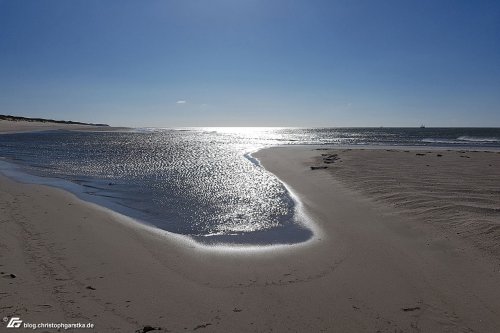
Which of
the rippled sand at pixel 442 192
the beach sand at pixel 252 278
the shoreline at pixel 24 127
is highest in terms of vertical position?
the shoreline at pixel 24 127

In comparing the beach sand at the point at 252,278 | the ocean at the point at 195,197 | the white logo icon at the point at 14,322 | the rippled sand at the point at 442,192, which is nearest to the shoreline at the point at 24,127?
the ocean at the point at 195,197

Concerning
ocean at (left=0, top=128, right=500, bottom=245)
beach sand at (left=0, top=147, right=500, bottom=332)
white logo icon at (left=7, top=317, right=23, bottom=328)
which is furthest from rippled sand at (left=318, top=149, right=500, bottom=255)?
white logo icon at (left=7, top=317, right=23, bottom=328)

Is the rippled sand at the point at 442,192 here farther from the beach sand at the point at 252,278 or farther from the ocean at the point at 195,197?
the ocean at the point at 195,197

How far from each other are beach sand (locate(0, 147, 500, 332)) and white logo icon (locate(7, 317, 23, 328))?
83mm

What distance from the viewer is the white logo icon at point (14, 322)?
376cm

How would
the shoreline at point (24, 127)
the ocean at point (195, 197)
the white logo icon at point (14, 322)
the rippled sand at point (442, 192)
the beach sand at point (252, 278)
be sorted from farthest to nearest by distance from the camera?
1. the shoreline at point (24, 127)
2. the ocean at point (195, 197)
3. the rippled sand at point (442, 192)
4. the beach sand at point (252, 278)
5. the white logo icon at point (14, 322)

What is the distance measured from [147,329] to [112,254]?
262cm

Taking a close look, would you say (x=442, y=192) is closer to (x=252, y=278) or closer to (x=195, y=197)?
(x=195, y=197)

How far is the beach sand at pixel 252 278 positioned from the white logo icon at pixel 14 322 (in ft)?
0.27

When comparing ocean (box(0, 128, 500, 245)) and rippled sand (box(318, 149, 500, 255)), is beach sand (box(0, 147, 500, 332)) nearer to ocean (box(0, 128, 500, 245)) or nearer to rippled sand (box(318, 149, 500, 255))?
rippled sand (box(318, 149, 500, 255))

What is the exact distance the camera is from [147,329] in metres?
3.87

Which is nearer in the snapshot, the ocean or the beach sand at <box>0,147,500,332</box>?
the beach sand at <box>0,147,500,332</box>

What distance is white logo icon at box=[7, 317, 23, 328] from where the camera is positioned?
376cm

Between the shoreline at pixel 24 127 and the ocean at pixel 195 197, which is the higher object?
the shoreline at pixel 24 127
